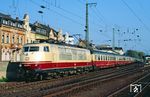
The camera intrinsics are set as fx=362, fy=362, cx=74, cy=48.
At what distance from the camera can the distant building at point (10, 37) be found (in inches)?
2874

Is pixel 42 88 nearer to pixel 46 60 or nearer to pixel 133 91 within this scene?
pixel 133 91

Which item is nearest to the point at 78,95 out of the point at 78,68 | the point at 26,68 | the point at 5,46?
the point at 26,68

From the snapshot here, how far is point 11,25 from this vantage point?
7738 cm

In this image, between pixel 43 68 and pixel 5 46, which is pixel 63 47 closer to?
pixel 43 68

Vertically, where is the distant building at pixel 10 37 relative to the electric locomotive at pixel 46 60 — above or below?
above

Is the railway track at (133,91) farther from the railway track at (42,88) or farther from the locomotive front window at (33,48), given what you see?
the locomotive front window at (33,48)

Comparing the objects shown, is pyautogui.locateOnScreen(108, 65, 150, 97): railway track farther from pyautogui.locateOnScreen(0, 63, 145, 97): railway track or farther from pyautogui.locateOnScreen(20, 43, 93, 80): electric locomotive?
pyautogui.locateOnScreen(20, 43, 93, 80): electric locomotive

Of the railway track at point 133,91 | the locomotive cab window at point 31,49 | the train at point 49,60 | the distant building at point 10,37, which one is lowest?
the railway track at point 133,91

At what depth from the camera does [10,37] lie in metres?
76.8

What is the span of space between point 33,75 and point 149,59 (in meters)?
71.1

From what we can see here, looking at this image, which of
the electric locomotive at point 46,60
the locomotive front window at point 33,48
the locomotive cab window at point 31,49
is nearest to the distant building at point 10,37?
the electric locomotive at point 46,60

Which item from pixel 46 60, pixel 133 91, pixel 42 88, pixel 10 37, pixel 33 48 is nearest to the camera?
pixel 133 91

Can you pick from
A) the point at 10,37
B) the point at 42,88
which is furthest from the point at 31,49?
the point at 10,37

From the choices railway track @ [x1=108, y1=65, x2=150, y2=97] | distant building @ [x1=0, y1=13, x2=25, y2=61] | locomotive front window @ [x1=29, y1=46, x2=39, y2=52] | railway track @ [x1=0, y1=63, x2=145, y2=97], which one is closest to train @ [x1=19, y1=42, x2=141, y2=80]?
locomotive front window @ [x1=29, y1=46, x2=39, y2=52]
